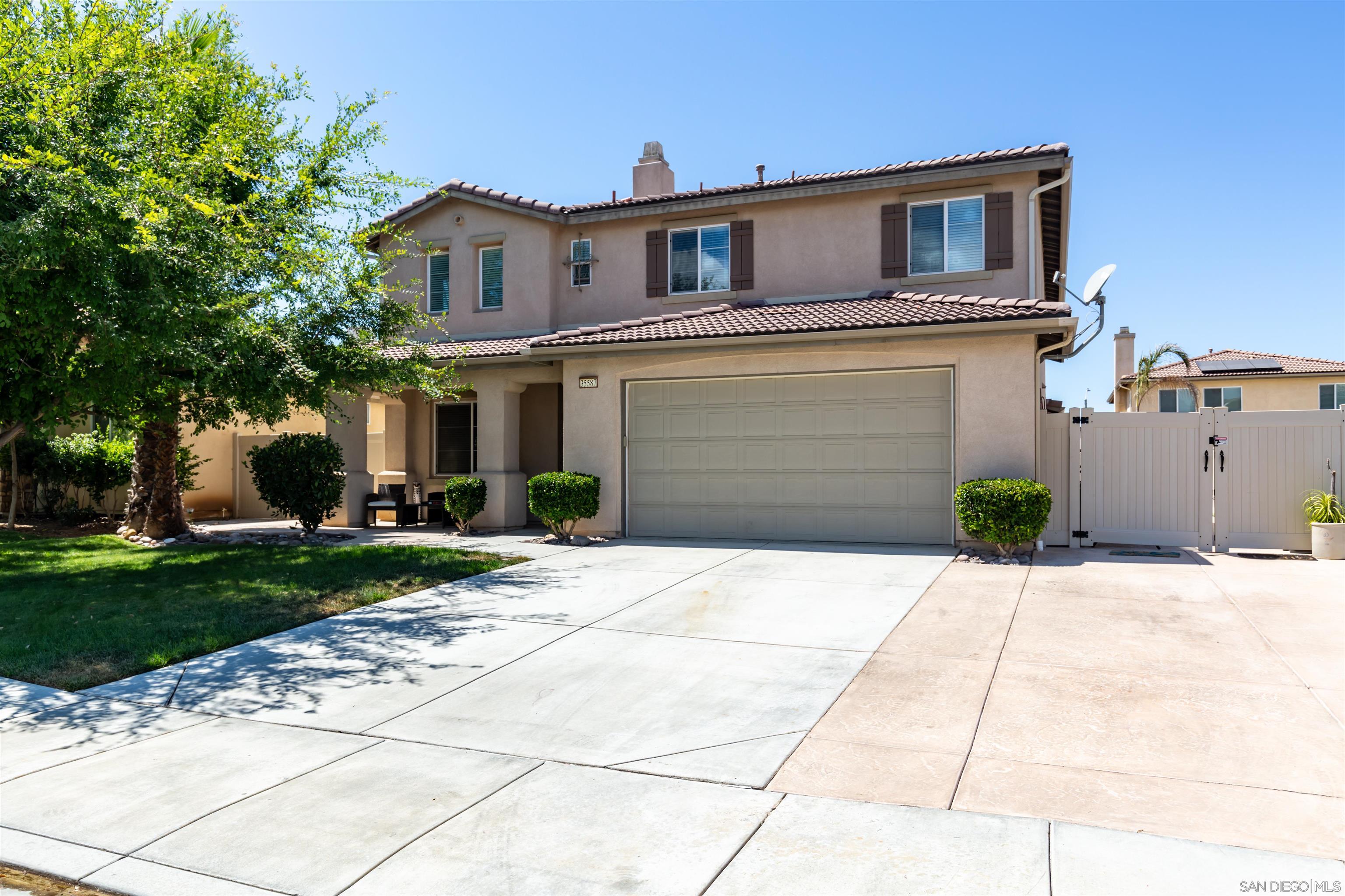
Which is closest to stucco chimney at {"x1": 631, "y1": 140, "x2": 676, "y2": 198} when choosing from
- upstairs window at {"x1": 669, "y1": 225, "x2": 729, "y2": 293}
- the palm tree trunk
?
upstairs window at {"x1": 669, "y1": 225, "x2": 729, "y2": 293}

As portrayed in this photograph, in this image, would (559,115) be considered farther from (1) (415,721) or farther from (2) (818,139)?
(1) (415,721)

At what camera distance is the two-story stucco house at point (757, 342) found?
1252 centimetres

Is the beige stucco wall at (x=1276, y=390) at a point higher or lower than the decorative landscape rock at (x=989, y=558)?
higher

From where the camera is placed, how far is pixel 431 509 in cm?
1795

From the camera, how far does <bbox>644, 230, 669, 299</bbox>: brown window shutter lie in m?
16.1

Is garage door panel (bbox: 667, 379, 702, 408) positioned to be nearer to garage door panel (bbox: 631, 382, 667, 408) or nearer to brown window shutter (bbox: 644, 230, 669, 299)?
garage door panel (bbox: 631, 382, 667, 408)

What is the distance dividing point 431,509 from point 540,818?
1466 cm

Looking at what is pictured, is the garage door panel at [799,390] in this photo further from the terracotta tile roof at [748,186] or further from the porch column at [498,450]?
the porch column at [498,450]

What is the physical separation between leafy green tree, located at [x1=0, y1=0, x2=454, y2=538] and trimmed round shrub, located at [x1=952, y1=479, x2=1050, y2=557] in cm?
802

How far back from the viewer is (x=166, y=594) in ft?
30.7

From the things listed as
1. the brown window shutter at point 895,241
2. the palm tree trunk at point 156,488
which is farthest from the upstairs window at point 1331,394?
the palm tree trunk at point 156,488

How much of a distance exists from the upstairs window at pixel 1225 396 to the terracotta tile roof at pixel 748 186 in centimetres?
2485

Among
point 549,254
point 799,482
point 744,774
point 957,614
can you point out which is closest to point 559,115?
point 549,254

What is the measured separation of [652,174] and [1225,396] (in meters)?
27.1
